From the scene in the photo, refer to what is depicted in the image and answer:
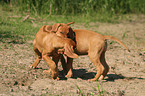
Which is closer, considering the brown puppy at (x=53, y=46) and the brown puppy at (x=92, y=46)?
the brown puppy at (x=53, y=46)

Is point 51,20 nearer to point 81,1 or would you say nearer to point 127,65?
point 81,1

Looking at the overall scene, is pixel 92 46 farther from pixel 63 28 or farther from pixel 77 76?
pixel 77 76

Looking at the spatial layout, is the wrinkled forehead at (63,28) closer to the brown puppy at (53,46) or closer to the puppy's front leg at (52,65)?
the brown puppy at (53,46)

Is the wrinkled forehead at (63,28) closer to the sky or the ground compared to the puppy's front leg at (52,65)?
closer to the sky

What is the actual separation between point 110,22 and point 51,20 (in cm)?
345

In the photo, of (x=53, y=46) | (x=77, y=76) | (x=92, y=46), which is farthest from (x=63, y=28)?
(x=77, y=76)

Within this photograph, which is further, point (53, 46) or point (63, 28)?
point (63, 28)

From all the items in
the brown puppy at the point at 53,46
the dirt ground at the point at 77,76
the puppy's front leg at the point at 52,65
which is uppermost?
the brown puppy at the point at 53,46

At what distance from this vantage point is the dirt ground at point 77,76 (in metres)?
4.18

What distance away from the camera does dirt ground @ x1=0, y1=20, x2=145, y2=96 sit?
418 centimetres

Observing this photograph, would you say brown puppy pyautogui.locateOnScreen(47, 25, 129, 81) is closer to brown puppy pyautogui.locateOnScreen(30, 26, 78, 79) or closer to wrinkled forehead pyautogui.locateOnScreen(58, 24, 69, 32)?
wrinkled forehead pyautogui.locateOnScreen(58, 24, 69, 32)

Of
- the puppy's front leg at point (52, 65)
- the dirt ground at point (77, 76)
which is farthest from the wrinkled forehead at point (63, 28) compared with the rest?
the dirt ground at point (77, 76)

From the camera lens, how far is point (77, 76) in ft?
18.4

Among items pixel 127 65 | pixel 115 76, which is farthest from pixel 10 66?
pixel 127 65
